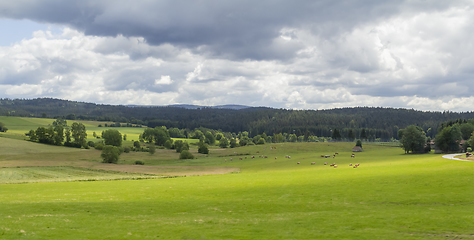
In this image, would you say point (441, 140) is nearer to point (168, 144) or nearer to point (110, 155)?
point (110, 155)

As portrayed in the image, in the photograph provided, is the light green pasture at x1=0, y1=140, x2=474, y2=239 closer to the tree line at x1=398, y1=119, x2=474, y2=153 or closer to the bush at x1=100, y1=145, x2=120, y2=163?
the bush at x1=100, y1=145, x2=120, y2=163

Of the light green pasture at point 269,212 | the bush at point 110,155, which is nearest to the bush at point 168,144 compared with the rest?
the bush at point 110,155

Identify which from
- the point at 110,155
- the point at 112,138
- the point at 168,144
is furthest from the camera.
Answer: the point at 168,144

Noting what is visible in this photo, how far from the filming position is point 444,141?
102750 mm

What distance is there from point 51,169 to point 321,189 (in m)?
64.4

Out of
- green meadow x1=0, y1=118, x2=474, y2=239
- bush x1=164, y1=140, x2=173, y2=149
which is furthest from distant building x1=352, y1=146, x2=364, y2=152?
green meadow x1=0, y1=118, x2=474, y2=239

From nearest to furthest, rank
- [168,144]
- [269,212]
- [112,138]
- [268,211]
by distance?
[269,212] → [268,211] → [112,138] → [168,144]

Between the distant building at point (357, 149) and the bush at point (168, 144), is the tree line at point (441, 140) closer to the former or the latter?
the distant building at point (357, 149)

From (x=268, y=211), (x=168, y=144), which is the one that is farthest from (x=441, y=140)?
(x=168, y=144)

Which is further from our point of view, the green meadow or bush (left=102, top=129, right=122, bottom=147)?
bush (left=102, top=129, right=122, bottom=147)

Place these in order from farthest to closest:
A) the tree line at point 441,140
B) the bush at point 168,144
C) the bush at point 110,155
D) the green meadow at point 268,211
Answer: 1. the bush at point 168,144
2. the tree line at point 441,140
3. the bush at point 110,155
4. the green meadow at point 268,211

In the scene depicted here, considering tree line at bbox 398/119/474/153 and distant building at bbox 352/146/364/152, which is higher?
tree line at bbox 398/119/474/153

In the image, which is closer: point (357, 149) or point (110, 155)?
point (110, 155)

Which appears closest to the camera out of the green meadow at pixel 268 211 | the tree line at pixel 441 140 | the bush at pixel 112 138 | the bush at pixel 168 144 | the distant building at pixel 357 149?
the green meadow at pixel 268 211
